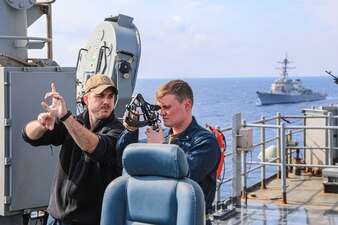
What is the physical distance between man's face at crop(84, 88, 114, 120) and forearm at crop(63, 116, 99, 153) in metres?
0.31

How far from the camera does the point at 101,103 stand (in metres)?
4.46

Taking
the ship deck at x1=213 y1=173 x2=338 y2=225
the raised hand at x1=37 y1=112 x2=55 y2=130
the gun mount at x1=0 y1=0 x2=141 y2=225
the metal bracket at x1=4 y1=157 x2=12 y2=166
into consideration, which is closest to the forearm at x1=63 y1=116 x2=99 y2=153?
the raised hand at x1=37 y1=112 x2=55 y2=130

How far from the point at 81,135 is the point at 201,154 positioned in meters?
0.88

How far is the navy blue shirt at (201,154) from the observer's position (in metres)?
3.80

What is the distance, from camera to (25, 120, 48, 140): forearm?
4504 millimetres

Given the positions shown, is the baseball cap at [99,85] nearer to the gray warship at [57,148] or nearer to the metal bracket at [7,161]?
the gray warship at [57,148]

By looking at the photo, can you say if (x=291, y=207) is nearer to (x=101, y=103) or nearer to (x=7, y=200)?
(x=7, y=200)

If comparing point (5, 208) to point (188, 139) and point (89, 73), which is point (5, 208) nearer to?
point (188, 139)

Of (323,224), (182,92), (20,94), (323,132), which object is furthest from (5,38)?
(323,132)

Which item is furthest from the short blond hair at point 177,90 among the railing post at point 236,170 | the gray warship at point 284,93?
the gray warship at point 284,93

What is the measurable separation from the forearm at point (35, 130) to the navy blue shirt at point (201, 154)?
1018 millimetres

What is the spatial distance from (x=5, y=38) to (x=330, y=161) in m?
6.49

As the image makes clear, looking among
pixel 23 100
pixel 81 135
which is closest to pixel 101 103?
pixel 81 135

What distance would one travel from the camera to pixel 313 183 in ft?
33.6
